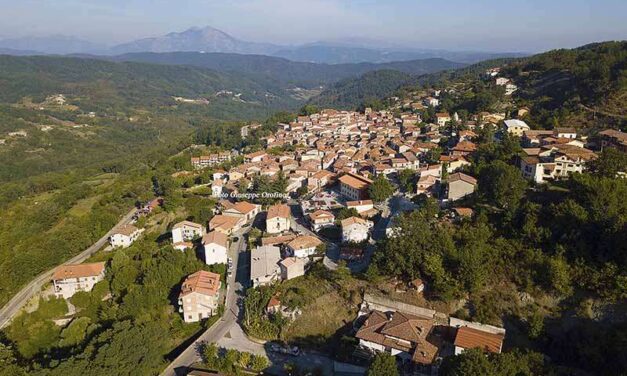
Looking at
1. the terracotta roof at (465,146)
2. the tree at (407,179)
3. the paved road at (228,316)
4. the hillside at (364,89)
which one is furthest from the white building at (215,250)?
the hillside at (364,89)

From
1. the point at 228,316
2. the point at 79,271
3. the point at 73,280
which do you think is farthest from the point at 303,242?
the point at 73,280

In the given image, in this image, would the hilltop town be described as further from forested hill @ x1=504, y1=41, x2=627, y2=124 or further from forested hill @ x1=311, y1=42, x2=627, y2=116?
forested hill @ x1=311, y1=42, x2=627, y2=116

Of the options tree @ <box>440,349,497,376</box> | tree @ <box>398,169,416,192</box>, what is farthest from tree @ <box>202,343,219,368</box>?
tree @ <box>398,169,416,192</box>

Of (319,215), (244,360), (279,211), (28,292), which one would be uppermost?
(319,215)

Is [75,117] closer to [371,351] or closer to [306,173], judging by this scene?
[306,173]

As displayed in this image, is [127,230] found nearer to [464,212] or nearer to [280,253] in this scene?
[280,253]
